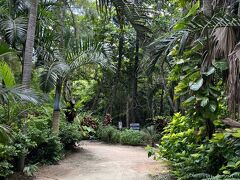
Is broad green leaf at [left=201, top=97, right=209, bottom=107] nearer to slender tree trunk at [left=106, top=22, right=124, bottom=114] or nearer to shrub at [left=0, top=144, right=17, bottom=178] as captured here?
shrub at [left=0, top=144, right=17, bottom=178]

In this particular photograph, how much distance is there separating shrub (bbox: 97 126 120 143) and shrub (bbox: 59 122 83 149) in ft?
12.2

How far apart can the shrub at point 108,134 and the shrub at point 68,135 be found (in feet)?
12.2

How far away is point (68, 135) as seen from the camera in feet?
30.3

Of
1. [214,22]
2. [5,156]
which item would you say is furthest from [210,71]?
[5,156]

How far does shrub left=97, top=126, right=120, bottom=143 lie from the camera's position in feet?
43.4

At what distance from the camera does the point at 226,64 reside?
4.39 m

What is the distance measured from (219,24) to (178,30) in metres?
Result: 0.75

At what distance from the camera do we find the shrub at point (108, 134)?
13.2 metres

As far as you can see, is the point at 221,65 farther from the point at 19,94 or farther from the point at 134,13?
the point at 19,94

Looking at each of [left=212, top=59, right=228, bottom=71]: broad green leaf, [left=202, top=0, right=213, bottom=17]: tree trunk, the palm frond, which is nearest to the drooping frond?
[left=212, top=59, right=228, bottom=71]: broad green leaf

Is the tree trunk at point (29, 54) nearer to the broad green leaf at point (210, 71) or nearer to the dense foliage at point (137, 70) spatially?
the dense foliage at point (137, 70)

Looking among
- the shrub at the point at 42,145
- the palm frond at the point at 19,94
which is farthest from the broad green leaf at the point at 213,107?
the shrub at the point at 42,145

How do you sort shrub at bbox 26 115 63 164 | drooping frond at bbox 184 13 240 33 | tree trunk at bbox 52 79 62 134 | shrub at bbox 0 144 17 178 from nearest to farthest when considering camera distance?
1. drooping frond at bbox 184 13 240 33
2. shrub at bbox 0 144 17 178
3. shrub at bbox 26 115 63 164
4. tree trunk at bbox 52 79 62 134

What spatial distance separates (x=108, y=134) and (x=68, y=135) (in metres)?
4.38
